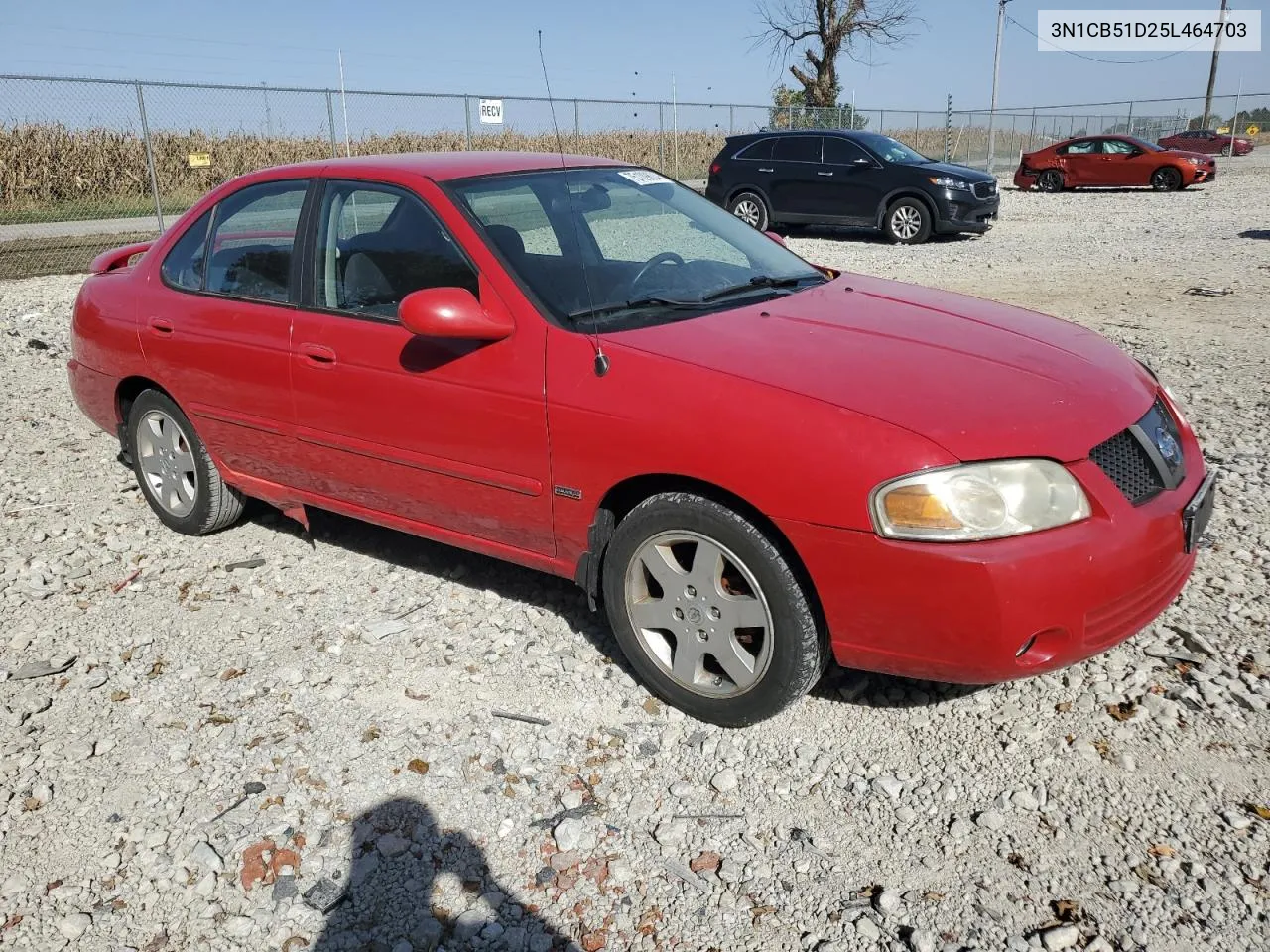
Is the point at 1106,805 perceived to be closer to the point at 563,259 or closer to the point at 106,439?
the point at 563,259

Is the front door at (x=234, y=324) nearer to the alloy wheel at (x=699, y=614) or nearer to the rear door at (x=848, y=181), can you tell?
the alloy wheel at (x=699, y=614)

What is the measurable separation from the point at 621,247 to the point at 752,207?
14.3 m

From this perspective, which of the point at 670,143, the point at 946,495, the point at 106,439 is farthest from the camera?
the point at 670,143

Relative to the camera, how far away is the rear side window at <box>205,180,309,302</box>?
13.8 ft

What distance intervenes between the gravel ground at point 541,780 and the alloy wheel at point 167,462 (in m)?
0.32

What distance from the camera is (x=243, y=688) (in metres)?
3.65

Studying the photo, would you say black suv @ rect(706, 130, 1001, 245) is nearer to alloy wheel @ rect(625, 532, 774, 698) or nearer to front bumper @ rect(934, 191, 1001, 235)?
front bumper @ rect(934, 191, 1001, 235)

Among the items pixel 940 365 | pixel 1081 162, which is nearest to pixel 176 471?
pixel 940 365

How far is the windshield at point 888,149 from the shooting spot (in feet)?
53.7

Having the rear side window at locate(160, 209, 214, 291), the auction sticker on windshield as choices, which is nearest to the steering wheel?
the auction sticker on windshield

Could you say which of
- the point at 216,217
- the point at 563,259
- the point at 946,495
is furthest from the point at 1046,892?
the point at 216,217

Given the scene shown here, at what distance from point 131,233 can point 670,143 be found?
49.3ft

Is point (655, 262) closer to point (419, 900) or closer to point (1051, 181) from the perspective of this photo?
point (419, 900)

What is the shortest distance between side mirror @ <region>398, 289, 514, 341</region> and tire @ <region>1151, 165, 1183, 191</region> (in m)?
26.8
